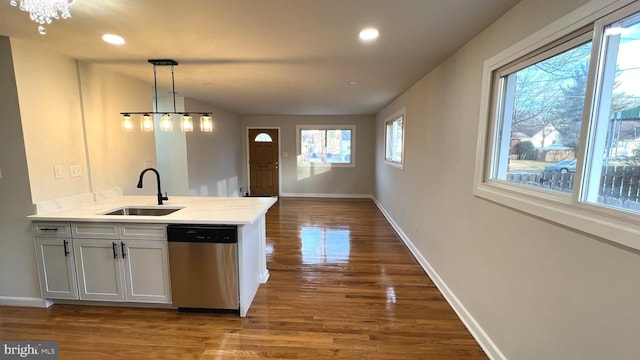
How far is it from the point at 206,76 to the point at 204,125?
2.91 feet

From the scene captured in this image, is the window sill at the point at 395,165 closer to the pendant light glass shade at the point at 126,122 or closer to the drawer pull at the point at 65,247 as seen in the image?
the pendant light glass shade at the point at 126,122

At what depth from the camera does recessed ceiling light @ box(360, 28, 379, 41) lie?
2080 millimetres

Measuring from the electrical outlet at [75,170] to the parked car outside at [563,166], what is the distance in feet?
13.1

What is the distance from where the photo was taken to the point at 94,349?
78.0 inches

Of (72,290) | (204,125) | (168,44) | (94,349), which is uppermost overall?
(168,44)

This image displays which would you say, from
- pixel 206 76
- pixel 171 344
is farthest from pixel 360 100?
pixel 171 344

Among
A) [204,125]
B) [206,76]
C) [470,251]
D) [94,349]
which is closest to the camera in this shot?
[94,349]

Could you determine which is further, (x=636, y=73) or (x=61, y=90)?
(x=61, y=90)

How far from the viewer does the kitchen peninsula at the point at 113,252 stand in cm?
232

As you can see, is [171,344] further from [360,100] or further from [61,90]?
[360,100]

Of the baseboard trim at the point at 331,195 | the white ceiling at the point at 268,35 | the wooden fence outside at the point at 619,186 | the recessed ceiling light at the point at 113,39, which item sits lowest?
the baseboard trim at the point at 331,195

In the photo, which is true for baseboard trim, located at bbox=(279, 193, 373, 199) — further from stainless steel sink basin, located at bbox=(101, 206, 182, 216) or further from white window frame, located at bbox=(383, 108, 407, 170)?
stainless steel sink basin, located at bbox=(101, 206, 182, 216)

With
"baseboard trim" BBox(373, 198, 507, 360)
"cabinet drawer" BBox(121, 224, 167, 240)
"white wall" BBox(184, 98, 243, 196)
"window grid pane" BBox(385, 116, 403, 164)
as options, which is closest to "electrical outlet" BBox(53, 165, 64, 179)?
"cabinet drawer" BBox(121, 224, 167, 240)

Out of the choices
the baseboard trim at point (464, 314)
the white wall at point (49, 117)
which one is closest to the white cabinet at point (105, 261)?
the white wall at point (49, 117)
